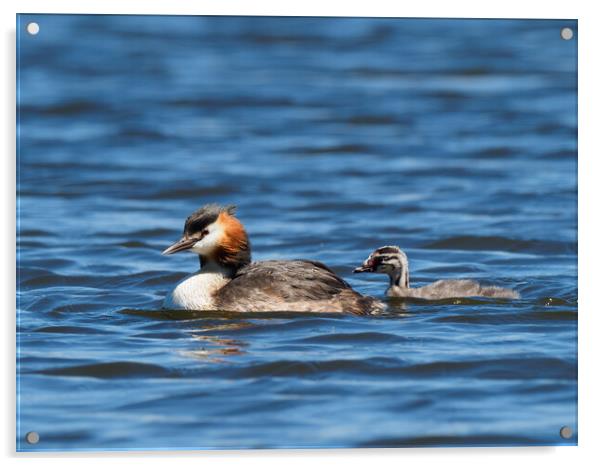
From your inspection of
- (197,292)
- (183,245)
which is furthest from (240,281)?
(183,245)

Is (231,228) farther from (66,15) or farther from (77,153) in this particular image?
(77,153)

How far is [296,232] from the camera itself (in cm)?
1237

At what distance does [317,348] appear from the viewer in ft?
29.0

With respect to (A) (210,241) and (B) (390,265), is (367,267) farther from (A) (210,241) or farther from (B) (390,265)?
(A) (210,241)

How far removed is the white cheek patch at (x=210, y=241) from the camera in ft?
32.0

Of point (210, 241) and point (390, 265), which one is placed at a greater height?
point (210, 241)

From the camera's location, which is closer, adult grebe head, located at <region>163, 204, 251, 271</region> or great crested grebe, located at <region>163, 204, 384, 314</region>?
great crested grebe, located at <region>163, 204, 384, 314</region>

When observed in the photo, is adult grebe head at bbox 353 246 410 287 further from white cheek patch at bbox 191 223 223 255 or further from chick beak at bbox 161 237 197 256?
chick beak at bbox 161 237 197 256

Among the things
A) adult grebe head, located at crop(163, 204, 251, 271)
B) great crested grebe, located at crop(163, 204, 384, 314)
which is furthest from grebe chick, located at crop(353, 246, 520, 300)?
adult grebe head, located at crop(163, 204, 251, 271)

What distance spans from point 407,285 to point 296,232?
194 cm

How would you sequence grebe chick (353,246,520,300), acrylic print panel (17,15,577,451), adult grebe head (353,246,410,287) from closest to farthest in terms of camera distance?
acrylic print panel (17,15,577,451), grebe chick (353,246,520,300), adult grebe head (353,246,410,287)

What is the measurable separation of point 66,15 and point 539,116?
3675 millimetres

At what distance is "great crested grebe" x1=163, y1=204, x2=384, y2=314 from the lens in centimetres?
961

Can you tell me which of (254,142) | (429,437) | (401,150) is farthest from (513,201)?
(429,437)
